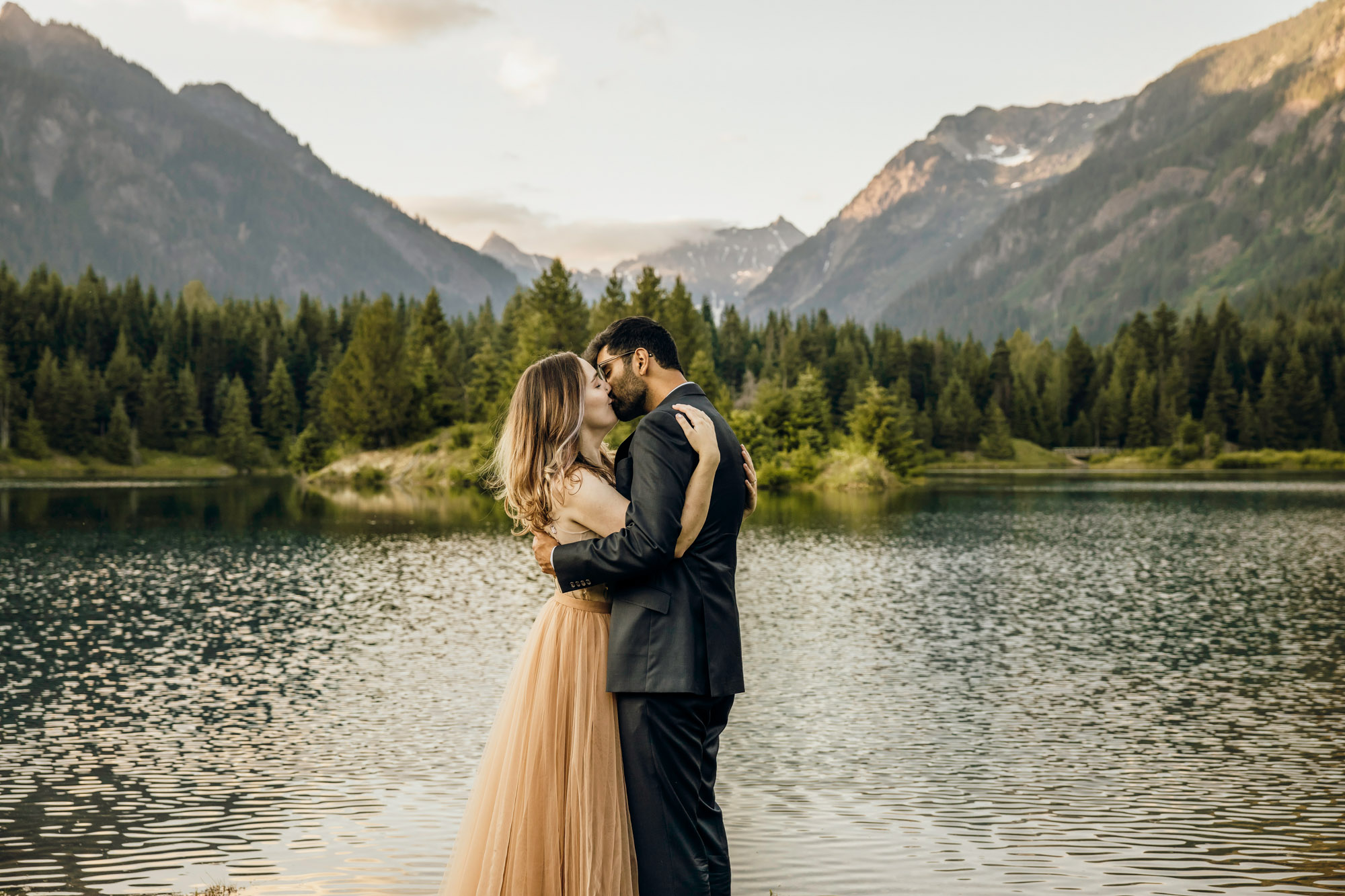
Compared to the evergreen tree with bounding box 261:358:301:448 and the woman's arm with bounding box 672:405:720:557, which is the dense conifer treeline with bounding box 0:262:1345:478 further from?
the woman's arm with bounding box 672:405:720:557

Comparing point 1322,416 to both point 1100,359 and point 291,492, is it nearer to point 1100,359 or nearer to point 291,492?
point 1100,359

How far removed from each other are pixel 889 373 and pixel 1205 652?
417 feet

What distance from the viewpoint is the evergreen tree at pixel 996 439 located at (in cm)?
13288

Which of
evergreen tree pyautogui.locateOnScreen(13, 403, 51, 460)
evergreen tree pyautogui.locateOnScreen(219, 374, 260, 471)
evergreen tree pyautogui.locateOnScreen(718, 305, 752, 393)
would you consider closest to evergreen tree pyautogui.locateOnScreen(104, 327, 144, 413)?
evergreen tree pyautogui.locateOnScreen(219, 374, 260, 471)

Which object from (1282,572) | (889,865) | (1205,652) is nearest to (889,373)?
(1282,572)

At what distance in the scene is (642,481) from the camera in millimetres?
4914

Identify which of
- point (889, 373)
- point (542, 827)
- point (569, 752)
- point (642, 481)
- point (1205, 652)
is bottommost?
point (1205, 652)

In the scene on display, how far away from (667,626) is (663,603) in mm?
113

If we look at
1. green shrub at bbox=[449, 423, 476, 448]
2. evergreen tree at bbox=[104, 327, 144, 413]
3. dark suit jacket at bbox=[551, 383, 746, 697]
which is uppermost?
evergreen tree at bbox=[104, 327, 144, 413]

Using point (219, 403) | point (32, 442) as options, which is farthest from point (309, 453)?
point (219, 403)

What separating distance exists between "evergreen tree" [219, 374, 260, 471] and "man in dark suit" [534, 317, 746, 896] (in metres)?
122

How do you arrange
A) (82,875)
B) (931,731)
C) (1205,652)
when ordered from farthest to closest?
(1205,652)
(931,731)
(82,875)

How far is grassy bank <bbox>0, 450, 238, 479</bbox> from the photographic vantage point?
330 feet

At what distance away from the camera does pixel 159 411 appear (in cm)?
11488
